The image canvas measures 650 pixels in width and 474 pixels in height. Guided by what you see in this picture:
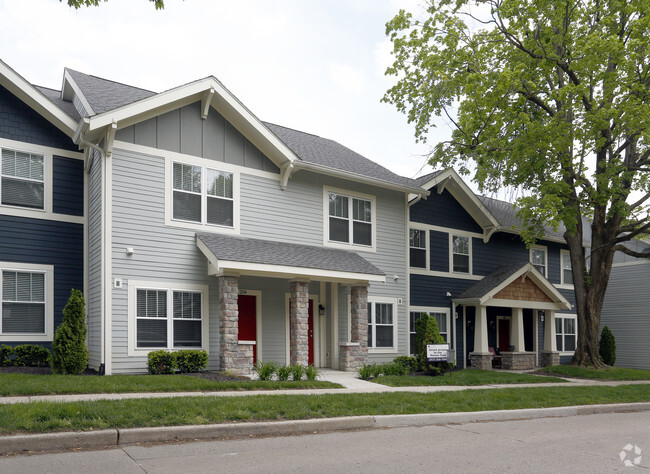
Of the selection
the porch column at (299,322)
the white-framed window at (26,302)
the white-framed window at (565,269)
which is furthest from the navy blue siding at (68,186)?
the white-framed window at (565,269)

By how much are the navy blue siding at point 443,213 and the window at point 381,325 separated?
384 cm

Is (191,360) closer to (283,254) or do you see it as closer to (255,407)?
(283,254)

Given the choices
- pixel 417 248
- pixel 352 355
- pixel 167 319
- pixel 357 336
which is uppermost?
pixel 417 248

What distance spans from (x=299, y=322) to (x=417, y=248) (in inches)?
286

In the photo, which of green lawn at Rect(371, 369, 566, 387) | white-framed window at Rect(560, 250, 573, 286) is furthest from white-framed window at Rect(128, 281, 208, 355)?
white-framed window at Rect(560, 250, 573, 286)

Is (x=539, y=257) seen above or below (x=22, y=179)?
below

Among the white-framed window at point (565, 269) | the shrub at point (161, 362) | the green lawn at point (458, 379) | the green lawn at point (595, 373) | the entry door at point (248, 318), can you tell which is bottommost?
the green lawn at point (595, 373)

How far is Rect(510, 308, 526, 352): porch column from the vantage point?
23316mm

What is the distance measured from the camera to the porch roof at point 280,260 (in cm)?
1514

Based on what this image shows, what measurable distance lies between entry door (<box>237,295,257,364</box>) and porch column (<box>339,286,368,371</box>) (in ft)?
8.37

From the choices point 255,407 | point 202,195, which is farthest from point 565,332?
point 255,407

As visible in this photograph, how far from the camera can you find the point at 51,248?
50.1ft

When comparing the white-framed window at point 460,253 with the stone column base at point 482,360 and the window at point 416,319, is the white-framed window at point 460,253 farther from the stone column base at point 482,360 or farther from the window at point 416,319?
the stone column base at point 482,360

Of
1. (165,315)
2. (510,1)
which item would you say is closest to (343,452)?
(165,315)
